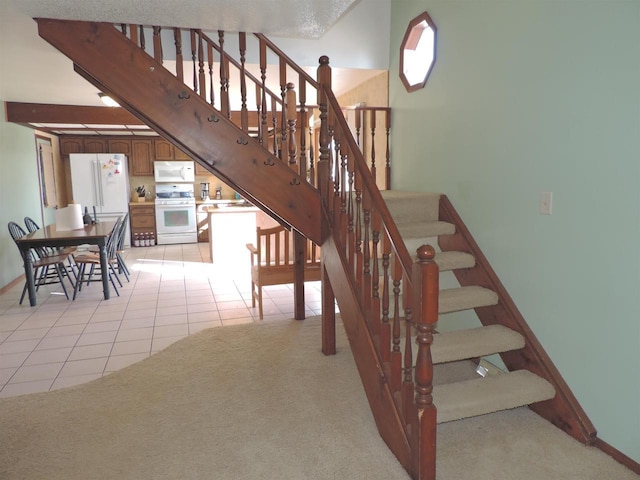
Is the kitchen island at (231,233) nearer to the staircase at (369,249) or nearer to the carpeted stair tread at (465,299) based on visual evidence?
the staircase at (369,249)

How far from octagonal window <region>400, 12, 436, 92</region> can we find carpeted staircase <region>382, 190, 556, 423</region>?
4.14 feet

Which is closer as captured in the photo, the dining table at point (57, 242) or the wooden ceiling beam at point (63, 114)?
the dining table at point (57, 242)

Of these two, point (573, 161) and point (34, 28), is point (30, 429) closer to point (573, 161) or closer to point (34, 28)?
point (34, 28)

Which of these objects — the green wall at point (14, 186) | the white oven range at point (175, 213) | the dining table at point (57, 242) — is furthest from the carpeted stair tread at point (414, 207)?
the white oven range at point (175, 213)

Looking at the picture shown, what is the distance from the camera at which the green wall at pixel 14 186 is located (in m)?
5.90

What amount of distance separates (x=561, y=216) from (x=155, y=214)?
27.9 feet

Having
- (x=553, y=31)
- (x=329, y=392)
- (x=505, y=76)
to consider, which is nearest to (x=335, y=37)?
(x=505, y=76)

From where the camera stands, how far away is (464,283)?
3148 mm

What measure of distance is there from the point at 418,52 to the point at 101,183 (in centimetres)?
714

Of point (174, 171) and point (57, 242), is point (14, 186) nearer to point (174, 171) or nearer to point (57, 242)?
point (57, 242)

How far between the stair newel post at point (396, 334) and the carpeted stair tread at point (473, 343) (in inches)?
14.5

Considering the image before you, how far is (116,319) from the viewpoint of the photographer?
4641 mm

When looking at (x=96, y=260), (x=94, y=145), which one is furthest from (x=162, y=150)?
(x=96, y=260)

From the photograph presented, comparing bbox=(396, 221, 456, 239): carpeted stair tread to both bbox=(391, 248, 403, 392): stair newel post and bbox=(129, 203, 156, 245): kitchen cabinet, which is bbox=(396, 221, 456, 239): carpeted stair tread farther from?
bbox=(129, 203, 156, 245): kitchen cabinet
